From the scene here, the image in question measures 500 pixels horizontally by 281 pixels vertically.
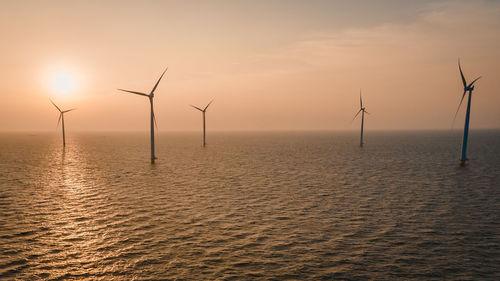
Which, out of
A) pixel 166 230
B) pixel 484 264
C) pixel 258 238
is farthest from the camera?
pixel 166 230

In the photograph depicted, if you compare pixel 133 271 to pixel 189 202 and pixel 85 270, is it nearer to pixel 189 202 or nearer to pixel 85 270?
pixel 85 270

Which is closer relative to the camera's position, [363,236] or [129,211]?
[363,236]

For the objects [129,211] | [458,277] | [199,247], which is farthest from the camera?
[129,211]

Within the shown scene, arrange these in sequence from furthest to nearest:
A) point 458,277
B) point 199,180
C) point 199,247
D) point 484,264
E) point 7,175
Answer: point 7,175, point 199,180, point 199,247, point 484,264, point 458,277

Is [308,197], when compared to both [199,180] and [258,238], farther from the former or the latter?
[199,180]

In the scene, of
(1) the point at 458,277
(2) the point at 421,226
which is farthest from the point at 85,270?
(2) the point at 421,226

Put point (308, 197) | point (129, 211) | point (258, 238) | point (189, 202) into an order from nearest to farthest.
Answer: point (258, 238) < point (129, 211) < point (189, 202) < point (308, 197)

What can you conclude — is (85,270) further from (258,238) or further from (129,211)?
(129,211)

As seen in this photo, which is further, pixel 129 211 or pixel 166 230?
pixel 129 211

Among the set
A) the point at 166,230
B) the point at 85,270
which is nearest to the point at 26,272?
the point at 85,270
